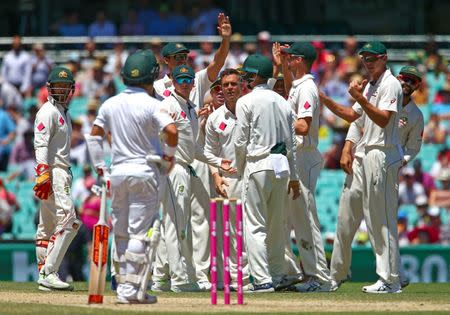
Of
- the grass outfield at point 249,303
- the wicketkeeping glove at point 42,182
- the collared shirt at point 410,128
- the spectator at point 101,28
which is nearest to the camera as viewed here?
the grass outfield at point 249,303

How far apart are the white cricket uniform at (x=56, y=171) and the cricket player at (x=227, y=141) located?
5.11 ft

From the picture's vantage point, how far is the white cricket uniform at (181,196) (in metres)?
15.1

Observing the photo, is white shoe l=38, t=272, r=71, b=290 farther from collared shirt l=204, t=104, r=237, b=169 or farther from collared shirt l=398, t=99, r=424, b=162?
collared shirt l=398, t=99, r=424, b=162

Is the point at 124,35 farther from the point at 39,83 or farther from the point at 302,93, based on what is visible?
the point at 302,93

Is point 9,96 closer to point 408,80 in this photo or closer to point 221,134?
point 221,134

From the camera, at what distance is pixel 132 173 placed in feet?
41.0

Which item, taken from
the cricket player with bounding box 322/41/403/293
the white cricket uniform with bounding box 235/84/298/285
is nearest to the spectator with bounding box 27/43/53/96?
the white cricket uniform with bounding box 235/84/298/285

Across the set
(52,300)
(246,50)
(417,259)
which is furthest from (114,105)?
(246,50)

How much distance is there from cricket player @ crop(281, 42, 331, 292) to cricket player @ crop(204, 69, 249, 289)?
62 cm

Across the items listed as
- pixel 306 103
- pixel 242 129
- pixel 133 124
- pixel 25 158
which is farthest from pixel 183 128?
pixel 25 158

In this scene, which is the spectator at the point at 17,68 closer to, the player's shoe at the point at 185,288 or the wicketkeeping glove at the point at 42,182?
the wicketkeeping glove at the point at 42,182

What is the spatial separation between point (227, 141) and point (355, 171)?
5.02ft

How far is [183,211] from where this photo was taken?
49.7ft

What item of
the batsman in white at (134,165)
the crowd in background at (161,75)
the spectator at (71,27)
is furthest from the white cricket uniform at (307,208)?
the spectator at (71,27)
